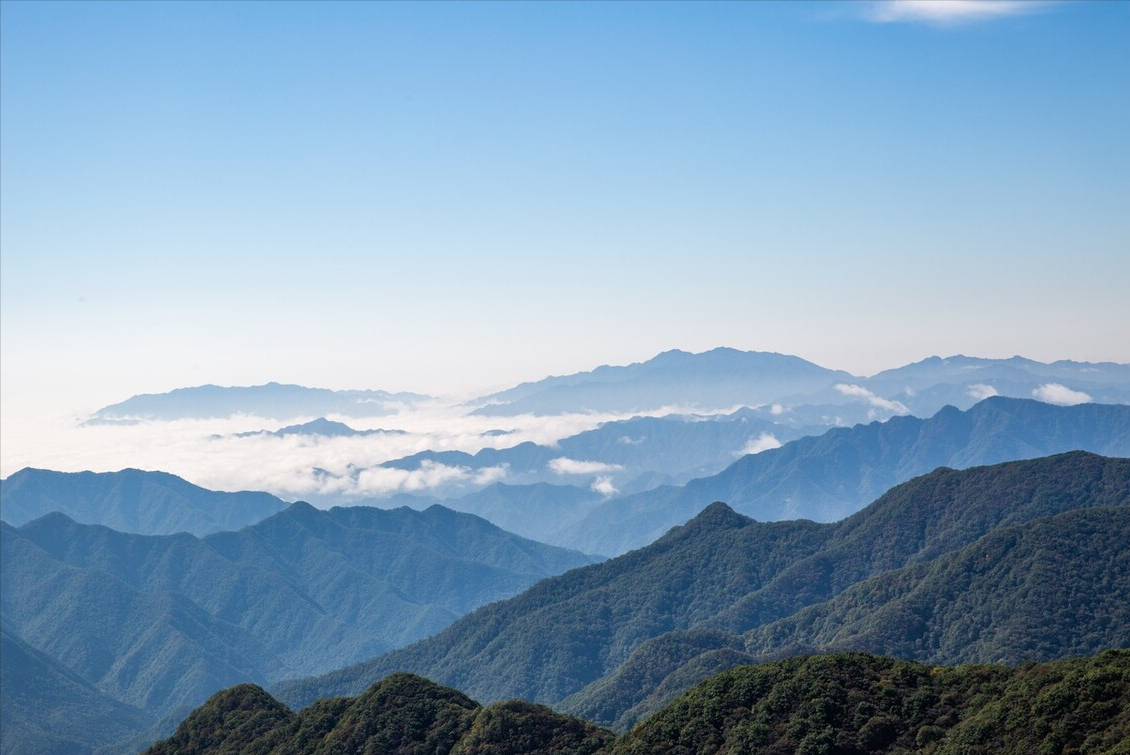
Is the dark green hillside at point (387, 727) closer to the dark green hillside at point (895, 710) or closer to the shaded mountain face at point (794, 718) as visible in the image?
the shaded mountain face at point (794, 718)

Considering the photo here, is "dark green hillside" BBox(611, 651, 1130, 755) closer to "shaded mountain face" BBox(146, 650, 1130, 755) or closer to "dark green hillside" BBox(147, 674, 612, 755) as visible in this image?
"shaded mountain face" BBox(146, 650, 1130, 755)

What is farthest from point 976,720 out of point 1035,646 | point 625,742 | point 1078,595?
point 1078,595

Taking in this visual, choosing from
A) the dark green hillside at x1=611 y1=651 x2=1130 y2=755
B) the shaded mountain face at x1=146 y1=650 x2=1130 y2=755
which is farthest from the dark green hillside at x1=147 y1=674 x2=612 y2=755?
the dark green hillside at x1=611 y1=651 x2=1130 y2=755

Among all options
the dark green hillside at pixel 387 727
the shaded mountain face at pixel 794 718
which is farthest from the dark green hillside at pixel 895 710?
the dark green hillside at pixel 387 727

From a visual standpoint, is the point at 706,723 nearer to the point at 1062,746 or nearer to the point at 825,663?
the point at 825,663

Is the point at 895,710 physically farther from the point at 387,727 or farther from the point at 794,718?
the point at 387,727
